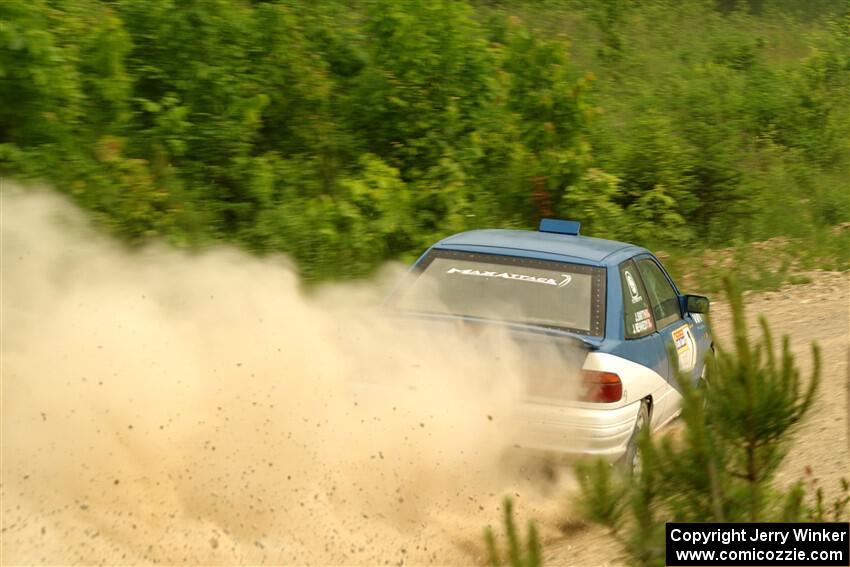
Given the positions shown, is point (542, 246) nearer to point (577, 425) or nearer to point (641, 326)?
point (641, 326)

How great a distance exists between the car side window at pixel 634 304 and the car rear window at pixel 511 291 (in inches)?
8.7

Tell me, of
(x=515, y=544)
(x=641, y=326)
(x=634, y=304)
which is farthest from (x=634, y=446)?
(x=515, y=544)

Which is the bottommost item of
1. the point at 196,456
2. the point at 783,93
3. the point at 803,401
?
the point at 783,93

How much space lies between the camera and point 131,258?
28.0 ft

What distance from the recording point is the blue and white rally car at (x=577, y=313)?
5.70 m

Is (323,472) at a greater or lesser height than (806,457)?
greater

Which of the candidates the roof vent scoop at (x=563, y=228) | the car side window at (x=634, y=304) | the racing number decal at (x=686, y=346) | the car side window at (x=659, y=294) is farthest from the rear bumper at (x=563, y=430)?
the roof vent scoop at (x=563, y=228)

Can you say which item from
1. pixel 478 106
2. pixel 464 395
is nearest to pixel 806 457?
A: pixel 464 395

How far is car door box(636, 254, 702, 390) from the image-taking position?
23.1 ft

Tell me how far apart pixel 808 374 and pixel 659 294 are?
2457 mm

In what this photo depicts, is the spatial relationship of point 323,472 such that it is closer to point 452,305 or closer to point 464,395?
point 464,395

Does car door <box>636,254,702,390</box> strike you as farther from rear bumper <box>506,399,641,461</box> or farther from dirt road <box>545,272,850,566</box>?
rear bumper <box>506,399,641,461</box>

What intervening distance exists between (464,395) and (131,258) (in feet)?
12.8

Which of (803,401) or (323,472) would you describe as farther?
(323,472)
